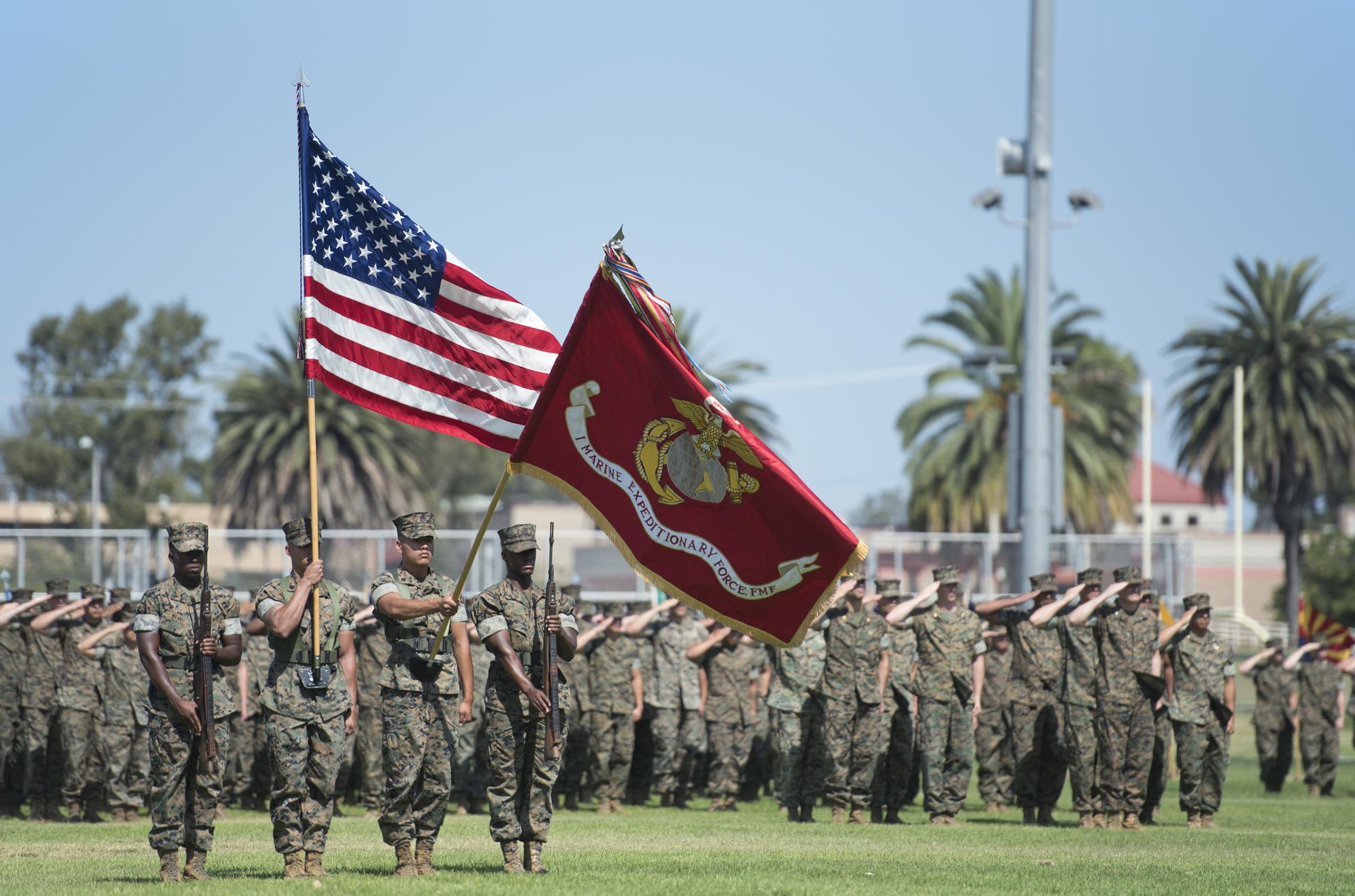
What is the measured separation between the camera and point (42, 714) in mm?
15719

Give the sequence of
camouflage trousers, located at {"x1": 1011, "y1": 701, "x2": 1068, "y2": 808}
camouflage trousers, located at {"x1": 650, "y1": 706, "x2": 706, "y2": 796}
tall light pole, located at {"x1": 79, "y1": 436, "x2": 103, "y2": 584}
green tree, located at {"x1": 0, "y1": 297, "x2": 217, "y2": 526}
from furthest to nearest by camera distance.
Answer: green tree, located at {"x1": 0, "y1": 297, "x2": 217, "y2": 526}, tall light pole, located at {"x1": 79, "y1": 436, "x2": 103, "y2": 584}, camouflage trousers, located at {"x1": 650, "y1": 706, "x2": 706, "y2": 796}, camouflage trousers, located at {"x1": 1011, "y1": 701, "x2": 1068, "y2": 808}

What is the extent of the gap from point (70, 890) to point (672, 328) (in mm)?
4653

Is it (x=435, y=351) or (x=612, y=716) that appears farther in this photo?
(x=612, y=716)

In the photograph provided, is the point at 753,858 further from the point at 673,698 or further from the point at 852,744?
the point at 673,698

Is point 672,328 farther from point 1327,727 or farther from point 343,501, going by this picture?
point 343,501

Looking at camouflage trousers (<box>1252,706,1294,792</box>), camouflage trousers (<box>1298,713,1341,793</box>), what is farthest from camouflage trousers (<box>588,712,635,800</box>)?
camouflage trousers (<box>1298,713,1341,793</box>)

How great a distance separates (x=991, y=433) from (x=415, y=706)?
36762mm

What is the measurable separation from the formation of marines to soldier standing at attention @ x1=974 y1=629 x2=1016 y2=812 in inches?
1.1

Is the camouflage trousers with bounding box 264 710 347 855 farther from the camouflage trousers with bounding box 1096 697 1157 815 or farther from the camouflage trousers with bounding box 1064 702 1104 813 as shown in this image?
the camouflage trousers with bounding box 1096 697 1157 815

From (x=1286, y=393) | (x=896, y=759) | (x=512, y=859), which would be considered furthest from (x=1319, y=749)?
(x=1286, y=393)

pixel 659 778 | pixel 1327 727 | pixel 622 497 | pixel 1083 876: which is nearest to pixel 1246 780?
pixel 1327 727

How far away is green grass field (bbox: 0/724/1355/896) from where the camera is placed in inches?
383

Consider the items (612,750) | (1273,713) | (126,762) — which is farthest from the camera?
(1273,713)

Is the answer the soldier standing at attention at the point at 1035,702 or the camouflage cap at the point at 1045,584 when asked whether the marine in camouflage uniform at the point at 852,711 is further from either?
the camouflage cap at the point at 1045,584
